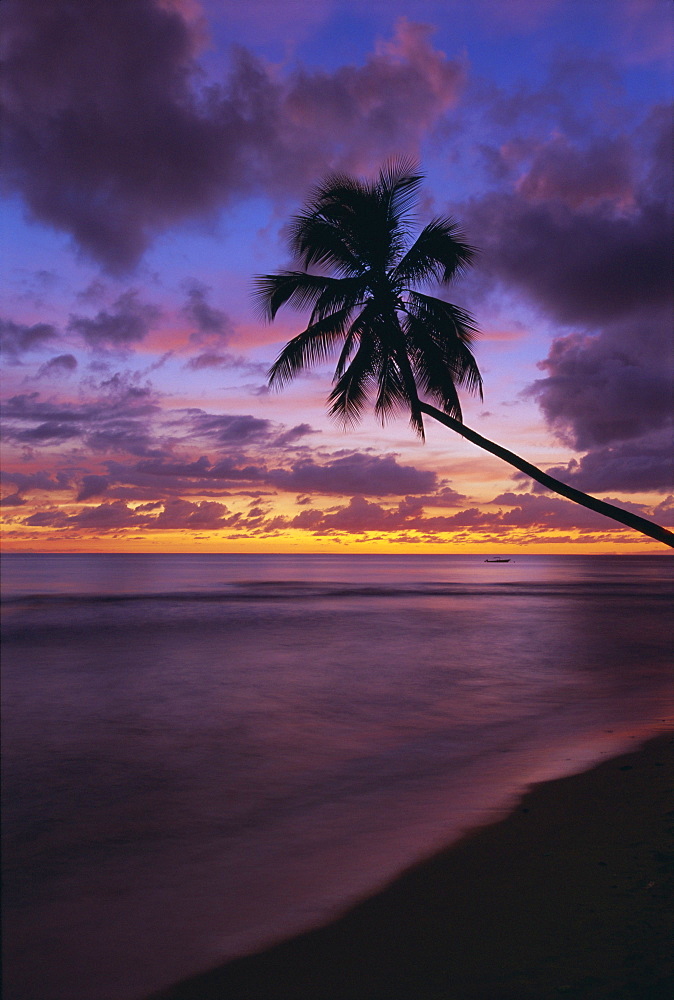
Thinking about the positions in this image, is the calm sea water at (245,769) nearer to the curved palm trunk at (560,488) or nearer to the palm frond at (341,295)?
the curved palm trunk at (560,488)

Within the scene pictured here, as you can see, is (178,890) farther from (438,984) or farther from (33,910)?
(438,984)

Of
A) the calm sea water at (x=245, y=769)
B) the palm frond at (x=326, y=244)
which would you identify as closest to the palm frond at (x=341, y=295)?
the palm frond at (x=326, y=244)

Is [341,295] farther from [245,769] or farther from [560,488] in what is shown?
[245,769]

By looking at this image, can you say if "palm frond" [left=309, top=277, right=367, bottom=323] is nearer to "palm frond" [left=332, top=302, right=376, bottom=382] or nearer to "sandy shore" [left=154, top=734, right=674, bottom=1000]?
"palm frond" [left=332, top=302, right=376, bottom=382]

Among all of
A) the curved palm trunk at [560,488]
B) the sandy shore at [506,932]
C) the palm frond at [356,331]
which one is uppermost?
the palm frond at [356,331]

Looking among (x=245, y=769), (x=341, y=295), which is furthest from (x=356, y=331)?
(x=245, y=769)

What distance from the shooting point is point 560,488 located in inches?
348

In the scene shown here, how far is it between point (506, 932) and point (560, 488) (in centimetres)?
555

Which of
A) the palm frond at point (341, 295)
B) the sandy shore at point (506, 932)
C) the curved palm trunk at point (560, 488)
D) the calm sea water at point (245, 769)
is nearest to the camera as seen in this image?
the sandy shore at point (506, 932)

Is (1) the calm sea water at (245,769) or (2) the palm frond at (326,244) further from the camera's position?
(2) the palm frond at (326,244)

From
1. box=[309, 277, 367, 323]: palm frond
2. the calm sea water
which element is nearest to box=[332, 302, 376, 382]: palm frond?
box=[309, 277, 367, 323]: palm frond

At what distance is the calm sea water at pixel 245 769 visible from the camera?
213 inches

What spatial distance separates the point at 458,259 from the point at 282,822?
10.3m

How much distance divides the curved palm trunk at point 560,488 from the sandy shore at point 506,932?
298cm
